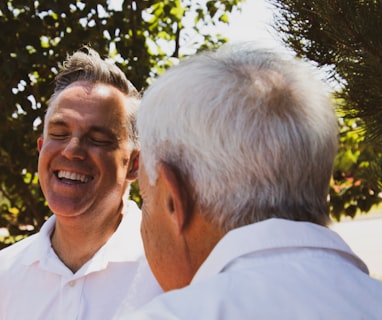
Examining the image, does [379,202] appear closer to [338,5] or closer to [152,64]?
[152,64]

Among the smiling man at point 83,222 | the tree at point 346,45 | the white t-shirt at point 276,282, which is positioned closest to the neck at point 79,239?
the smiling man at point 83,222

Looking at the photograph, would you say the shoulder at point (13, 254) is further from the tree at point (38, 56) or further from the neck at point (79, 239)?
the tree at point (38, 56)

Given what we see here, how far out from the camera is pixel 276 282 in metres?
1.15

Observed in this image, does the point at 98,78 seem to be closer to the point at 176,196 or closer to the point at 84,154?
the point at 84,154

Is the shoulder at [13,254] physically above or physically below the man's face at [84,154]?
below

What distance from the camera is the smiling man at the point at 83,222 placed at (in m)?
2.32

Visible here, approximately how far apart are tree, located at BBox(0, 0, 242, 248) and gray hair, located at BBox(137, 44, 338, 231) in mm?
2571

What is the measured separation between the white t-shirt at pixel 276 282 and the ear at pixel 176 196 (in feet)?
0.36

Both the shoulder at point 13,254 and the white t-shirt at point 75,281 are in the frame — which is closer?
the white t-shirt at point 75,281

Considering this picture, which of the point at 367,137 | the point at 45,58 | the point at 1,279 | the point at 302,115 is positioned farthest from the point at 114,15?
the point at 302,115

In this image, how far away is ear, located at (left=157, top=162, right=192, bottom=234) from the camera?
4.32 feet

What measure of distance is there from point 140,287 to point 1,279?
20.5 inches

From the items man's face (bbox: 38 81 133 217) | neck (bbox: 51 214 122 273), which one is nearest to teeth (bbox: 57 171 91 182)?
man's face (bbox: 38 81 133 217)

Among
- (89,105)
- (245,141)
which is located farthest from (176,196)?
(89,105)
